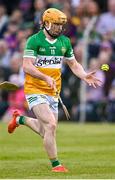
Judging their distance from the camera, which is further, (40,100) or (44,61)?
(44,61)

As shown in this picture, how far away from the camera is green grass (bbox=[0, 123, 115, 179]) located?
38.1ft

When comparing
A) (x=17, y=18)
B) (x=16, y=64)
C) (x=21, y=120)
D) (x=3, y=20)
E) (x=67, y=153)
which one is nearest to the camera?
(x=21, y=120)

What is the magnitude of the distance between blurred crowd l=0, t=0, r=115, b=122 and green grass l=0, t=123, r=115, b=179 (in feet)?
→ 5.05

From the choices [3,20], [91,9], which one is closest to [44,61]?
[91,9]

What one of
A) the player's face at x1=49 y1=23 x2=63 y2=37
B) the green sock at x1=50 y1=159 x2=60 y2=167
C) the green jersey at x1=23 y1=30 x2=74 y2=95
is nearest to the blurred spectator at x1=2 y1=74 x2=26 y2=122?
the green jersey at x1=23 y1=30 x2=74 y2=95

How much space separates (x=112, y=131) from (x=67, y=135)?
1.28m

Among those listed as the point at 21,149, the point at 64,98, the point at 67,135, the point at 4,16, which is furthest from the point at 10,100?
the point at 21,149

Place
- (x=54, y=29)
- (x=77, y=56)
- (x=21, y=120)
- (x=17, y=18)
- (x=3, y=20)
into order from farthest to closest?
(x=3, y=20)
(x=17, y=18)
(x=77, y=56)
(x=21, y=120)
(x=54, y=29)

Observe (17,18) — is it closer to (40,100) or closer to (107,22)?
(107,22)

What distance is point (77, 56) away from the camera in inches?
925

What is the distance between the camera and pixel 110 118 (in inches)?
918

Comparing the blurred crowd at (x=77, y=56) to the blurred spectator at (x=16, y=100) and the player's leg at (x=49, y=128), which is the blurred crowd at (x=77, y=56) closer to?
the blurred spectator at (x=16, y=100)

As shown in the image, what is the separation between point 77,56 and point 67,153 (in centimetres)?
875

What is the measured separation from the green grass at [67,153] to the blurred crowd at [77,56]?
1538 millimetres
